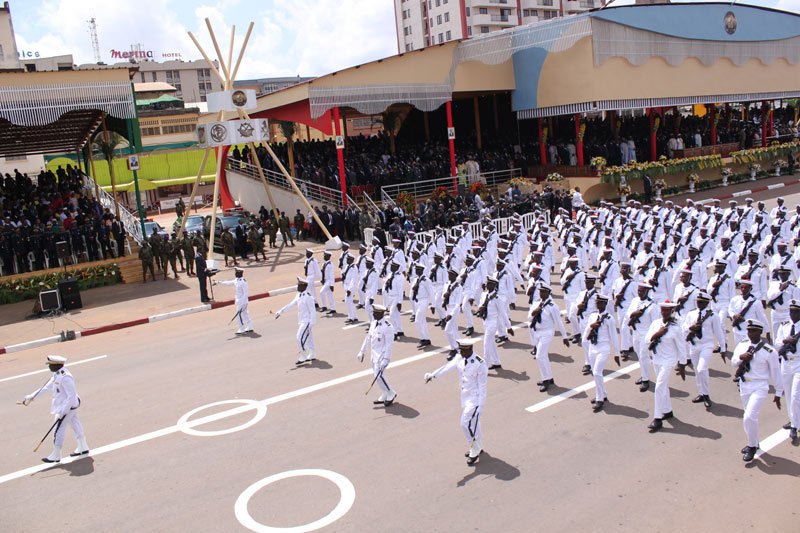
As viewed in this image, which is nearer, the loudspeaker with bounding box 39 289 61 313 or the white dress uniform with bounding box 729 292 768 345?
the white dress uniform with bounding box 729 292 768 345

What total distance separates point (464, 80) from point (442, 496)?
28.9 metres

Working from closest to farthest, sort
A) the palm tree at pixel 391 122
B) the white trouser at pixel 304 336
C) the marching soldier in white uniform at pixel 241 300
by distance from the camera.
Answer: the white trouser at pixel 304 336 < the marching soldier in white uniform at pixel 241 300 < the palm tree at pixel 391 122

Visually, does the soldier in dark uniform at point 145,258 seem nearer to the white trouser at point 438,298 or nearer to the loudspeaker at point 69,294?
the loudspeaker at point 69,294

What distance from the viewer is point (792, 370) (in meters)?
8.21

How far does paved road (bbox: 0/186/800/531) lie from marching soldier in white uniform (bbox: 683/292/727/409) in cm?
27

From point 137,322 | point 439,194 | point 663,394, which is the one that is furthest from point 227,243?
point 663,394

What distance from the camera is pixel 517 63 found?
35.3 metres

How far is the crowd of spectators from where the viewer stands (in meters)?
21.1

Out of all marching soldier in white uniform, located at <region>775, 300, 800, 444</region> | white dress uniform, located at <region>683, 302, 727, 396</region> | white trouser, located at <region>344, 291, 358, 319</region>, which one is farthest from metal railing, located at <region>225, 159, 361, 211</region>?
marching soldier in white uniform, located at <region>775, 300, 800, 444</region>

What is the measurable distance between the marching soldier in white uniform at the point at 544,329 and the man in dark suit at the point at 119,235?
678 inches

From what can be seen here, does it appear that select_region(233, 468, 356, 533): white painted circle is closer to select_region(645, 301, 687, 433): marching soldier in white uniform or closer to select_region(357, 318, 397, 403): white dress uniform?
select_region(357, 318, 397, 403): white dress uniform

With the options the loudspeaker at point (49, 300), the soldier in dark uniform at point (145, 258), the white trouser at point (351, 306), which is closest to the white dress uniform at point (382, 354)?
the white trouser at point (351, 306)

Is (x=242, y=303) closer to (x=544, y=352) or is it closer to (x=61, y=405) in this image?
(x=61, y=405)

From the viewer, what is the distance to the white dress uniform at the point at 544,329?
10422 mm
